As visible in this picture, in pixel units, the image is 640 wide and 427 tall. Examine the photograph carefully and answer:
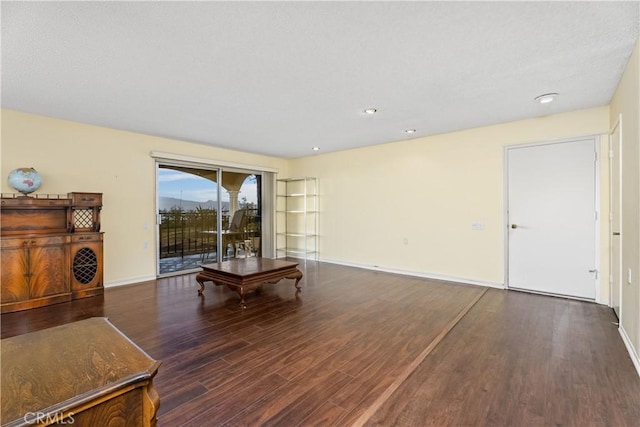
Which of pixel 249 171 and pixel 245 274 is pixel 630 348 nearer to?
pixel 245 274

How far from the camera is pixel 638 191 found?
2.28 m

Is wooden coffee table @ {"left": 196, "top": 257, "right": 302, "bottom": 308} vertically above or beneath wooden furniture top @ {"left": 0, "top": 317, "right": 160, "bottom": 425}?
beneath

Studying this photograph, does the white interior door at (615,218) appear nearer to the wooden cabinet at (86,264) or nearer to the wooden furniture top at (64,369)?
the wooden furniture top at (64,369)

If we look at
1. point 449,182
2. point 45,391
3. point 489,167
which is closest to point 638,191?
point 489,167

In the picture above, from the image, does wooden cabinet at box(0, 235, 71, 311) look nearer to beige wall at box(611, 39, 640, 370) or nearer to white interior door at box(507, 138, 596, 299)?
beige wall at box(611, 39, 640, 370)

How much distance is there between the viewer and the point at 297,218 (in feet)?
23.9

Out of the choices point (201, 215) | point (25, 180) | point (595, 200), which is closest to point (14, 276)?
point (25, 180)

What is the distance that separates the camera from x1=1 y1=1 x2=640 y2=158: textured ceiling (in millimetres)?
1926

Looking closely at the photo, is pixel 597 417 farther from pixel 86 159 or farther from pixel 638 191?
pixel 86 159

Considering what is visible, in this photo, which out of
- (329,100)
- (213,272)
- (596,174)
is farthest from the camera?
(213,272)

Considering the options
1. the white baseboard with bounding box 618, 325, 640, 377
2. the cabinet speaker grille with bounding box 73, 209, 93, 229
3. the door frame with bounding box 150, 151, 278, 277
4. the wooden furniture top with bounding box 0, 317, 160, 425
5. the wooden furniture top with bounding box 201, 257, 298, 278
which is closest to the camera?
the wooden furniture top with bounding box 0, 317, 160, 425

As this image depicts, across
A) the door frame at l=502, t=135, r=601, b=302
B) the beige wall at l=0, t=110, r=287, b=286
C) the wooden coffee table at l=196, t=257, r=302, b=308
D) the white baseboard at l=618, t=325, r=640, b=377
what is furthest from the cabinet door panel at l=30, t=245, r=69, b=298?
the door frame at l=502, t=135, r=601, b=302

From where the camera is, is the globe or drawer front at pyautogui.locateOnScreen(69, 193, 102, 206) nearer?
the globe

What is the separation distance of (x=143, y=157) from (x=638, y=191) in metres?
5.95
